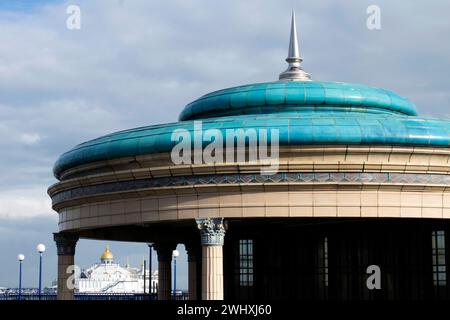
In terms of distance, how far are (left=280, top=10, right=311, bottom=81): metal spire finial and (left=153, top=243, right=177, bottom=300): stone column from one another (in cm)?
1435

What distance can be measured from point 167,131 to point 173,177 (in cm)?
187

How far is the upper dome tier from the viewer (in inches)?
1551

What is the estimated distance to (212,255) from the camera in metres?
36.0

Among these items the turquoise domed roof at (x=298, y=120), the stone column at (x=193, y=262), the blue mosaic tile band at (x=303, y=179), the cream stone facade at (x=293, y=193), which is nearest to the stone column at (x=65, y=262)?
the cream stone facade at (x=293, y=193)

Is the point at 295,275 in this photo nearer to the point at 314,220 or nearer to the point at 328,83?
the point at 314,220

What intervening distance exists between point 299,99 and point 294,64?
540cm

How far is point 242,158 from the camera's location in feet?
115

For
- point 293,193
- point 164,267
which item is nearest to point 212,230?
point 293,193

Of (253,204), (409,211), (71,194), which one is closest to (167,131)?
(253,204)

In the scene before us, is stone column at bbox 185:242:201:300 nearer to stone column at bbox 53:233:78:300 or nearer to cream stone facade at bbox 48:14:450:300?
cream stone facade at bbox 48:14:450:300

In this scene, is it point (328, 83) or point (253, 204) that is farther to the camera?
point (328, 83)

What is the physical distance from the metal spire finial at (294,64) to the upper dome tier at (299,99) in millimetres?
3159

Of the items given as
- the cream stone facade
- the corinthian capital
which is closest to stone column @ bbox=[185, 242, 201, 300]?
the cream stone facade

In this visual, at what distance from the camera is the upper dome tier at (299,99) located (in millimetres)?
39406
